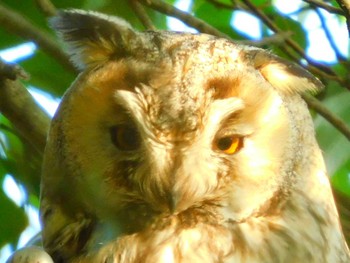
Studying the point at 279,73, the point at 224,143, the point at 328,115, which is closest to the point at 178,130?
the point at 224,143

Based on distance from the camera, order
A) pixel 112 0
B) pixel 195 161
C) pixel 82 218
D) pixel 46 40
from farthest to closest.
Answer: pixel 112 0
pixel 46 40
pixel 82 218
pixel 195 161

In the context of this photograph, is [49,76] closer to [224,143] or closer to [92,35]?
[92,35]

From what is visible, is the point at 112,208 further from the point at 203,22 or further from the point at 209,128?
the point at 203,22

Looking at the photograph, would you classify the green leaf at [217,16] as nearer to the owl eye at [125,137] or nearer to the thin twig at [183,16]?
the thin twig at [183,16]

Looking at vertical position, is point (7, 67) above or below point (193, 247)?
above

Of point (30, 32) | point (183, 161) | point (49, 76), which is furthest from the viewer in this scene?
point (49, 76)

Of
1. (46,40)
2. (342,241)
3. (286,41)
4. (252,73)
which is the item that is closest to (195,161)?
(252,73)
